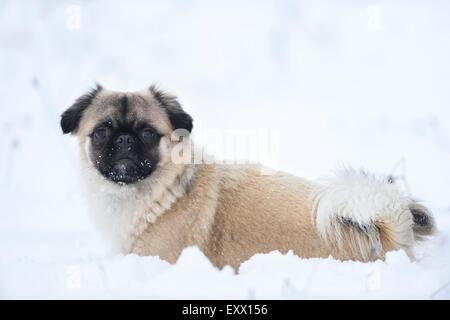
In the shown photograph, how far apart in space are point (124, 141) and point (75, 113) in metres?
0.62

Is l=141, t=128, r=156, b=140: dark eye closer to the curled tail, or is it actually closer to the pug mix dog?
the pug mix dog

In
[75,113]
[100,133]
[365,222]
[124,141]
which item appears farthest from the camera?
[75,113]

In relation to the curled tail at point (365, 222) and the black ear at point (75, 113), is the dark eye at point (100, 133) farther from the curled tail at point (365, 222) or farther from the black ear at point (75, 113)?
the curled tail at point (365, 222)

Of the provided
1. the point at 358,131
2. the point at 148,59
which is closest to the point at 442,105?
the point at 358,131

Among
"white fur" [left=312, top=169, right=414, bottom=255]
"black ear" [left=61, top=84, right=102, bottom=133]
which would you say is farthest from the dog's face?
"white fur" [left=312, top=169, right=414, bottom=255]

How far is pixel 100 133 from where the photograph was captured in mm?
4645

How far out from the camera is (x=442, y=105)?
31.7ft

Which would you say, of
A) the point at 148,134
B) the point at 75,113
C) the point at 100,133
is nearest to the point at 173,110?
the point at 148,134

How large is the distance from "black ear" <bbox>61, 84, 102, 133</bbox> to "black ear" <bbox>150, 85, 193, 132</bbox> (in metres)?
0.51

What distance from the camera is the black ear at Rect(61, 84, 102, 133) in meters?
4.82

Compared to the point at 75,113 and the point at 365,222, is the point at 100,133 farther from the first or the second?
the point at 365,222

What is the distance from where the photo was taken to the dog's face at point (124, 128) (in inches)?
178
